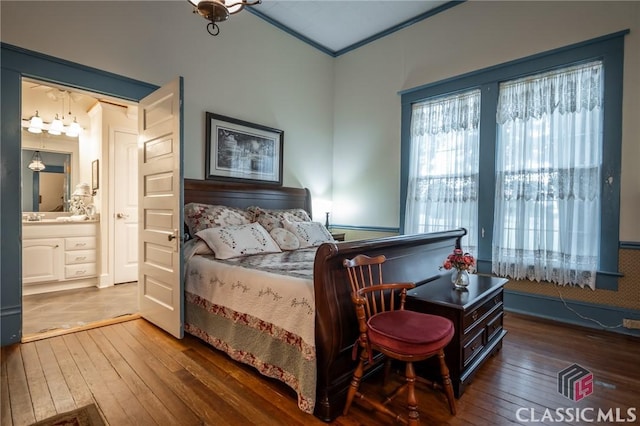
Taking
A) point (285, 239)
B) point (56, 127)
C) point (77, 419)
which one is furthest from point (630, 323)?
point (56, 127)

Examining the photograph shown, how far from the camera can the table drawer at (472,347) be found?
1922 mm

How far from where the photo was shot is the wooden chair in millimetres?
1513

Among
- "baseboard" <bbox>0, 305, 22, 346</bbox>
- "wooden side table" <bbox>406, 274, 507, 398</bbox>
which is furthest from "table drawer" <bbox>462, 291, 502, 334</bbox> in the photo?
"baseboard" <bbox>0, 305, 22, 346</bbox>

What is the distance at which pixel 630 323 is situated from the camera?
2.78m

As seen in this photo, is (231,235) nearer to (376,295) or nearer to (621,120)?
(376,295)

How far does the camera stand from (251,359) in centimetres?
212

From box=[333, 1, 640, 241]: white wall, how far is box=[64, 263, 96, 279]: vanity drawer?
12.0ft

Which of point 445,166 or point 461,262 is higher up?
point 445,166

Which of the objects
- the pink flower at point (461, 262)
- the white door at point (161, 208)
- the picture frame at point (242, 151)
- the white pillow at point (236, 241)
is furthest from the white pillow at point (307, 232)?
the pink flower at point (461, 262)

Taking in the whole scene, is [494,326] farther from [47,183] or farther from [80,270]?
[47,183]

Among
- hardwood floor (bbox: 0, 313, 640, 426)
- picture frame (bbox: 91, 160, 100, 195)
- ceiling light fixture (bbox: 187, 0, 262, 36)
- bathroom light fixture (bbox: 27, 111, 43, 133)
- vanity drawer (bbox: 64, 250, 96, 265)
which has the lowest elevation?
hardwood floor (bbox: 0, 313, 640, 426)

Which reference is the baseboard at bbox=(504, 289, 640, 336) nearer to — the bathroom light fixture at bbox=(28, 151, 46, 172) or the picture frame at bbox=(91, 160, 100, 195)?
the picture frame at bbox=(91, 160, 100, 195)

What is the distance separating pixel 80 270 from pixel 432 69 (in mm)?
5445

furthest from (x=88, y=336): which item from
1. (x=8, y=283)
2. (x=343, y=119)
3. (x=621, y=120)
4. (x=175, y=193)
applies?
(x=621, y=120)
